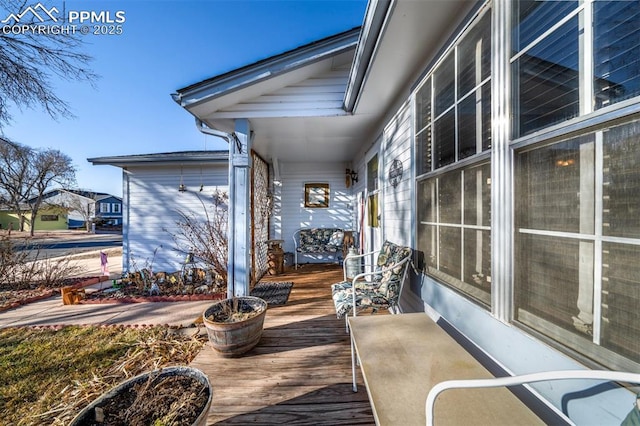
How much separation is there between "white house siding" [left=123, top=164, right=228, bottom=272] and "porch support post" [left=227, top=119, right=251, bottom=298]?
8.36 feet

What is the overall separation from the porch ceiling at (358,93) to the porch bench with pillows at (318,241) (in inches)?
78.4

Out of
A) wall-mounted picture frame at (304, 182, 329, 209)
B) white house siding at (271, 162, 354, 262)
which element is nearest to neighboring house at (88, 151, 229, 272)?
white house siding at (271, 162, 354, 262)

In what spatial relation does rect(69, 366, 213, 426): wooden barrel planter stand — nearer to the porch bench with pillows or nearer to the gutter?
the gutter

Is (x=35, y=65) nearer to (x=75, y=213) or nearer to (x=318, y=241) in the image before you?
(x=318, y=241)

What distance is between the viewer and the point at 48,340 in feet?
8.83

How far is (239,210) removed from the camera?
10.6ft

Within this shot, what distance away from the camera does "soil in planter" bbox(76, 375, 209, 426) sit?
1.17 m

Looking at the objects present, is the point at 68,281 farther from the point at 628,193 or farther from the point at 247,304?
the point at 628,193

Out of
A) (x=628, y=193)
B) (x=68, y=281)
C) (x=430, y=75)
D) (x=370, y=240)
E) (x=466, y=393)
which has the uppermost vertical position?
(x=430, y=75)

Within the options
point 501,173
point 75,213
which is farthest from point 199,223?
point 75,213

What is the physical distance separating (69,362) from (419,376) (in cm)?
323

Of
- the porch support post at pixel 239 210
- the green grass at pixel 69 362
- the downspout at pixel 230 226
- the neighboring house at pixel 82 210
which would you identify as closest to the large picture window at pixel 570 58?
the porch support post at pixel 239 210

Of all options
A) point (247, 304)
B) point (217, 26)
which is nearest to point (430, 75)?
point (247, 304)

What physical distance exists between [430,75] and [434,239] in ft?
4.71
